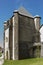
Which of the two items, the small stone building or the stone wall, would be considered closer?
the small stone building

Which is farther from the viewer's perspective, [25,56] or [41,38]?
[41,38]

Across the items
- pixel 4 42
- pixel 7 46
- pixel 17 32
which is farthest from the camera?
pixel 4 42

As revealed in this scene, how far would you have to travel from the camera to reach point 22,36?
3666 centimetres

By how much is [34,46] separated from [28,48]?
1.42 meters

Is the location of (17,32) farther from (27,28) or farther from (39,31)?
(39,31)

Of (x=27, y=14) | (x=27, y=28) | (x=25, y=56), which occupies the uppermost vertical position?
(x=27, y=14)

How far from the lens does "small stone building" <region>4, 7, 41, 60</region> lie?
35062mm

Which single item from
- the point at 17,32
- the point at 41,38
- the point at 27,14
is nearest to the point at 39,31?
the point at 41,38

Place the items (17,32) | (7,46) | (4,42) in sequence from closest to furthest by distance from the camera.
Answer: (17,32) → (7,46) → (4,42)

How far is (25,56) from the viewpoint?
1464 inches

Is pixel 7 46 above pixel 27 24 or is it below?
below

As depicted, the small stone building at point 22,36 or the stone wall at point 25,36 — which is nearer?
the small stone building at point 22,36

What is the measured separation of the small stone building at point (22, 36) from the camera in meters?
35.1

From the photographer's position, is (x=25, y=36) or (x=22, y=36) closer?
(x=22, y=36)
